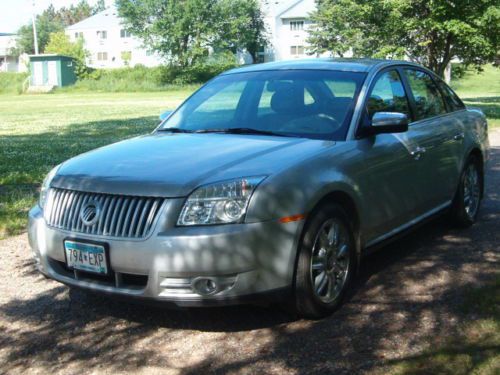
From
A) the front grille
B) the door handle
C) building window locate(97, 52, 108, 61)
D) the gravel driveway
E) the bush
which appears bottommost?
the gravel driveway

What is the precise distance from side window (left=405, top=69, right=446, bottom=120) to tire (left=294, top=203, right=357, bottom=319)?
1736 millimetres

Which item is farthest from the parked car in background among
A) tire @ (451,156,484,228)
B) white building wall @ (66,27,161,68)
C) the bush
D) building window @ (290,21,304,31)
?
white building wall @ (66,27,161,68)

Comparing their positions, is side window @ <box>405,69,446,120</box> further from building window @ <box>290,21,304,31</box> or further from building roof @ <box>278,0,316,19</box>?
building window @ <box>290,21,304,31</box>

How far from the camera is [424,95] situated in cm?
590

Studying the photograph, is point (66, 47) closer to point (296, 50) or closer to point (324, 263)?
point (296, 50)

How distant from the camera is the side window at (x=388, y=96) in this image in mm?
5008

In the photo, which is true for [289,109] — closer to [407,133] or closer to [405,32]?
[407,133]

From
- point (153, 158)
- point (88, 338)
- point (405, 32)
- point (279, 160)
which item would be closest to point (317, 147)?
point (279, 160)

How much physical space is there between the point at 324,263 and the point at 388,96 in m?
1.74

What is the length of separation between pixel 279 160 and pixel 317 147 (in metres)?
0.42

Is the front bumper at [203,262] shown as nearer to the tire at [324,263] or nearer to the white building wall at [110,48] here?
the tire at [324,263]

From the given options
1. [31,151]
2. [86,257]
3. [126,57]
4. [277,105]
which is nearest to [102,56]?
[126,57]

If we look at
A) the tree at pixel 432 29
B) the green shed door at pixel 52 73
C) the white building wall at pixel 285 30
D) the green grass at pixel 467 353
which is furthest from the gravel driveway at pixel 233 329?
the white building wall at pixel 285 30

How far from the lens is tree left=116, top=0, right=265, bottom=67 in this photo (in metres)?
73.8
